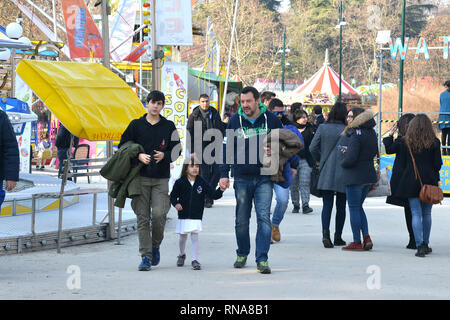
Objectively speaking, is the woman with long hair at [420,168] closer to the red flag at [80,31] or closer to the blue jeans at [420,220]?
the blue jeans at [420,220]

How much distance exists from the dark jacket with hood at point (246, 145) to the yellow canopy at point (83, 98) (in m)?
1.82

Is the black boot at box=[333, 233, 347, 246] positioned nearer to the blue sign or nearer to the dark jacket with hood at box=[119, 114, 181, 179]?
the dark jacket with hood at box=[119, 114, 181, 179]

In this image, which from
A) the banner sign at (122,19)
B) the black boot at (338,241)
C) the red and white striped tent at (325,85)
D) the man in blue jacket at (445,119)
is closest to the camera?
the black boot at (338,241)

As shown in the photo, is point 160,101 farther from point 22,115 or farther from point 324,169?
point 22,115

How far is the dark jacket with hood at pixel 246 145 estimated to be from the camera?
27.0 ft

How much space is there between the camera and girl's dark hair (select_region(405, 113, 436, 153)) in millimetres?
9727

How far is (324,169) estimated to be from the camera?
10.3 meters

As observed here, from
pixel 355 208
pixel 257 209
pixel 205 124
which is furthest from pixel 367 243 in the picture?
pixel 205 124

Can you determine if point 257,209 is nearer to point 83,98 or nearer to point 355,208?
point 355,208

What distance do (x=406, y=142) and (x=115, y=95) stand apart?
3.51 metres

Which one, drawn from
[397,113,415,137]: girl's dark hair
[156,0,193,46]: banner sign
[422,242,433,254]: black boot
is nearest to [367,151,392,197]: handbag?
[397,113,415,137]: girl's dark hair

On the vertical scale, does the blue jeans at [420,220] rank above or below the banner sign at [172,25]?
below

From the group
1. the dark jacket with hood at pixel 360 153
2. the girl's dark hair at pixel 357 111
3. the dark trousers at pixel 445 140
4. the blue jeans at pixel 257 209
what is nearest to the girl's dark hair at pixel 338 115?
the girl's dark hair at pixel 357 111

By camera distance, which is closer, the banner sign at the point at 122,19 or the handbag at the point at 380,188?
the handbag at the point at 380,188
